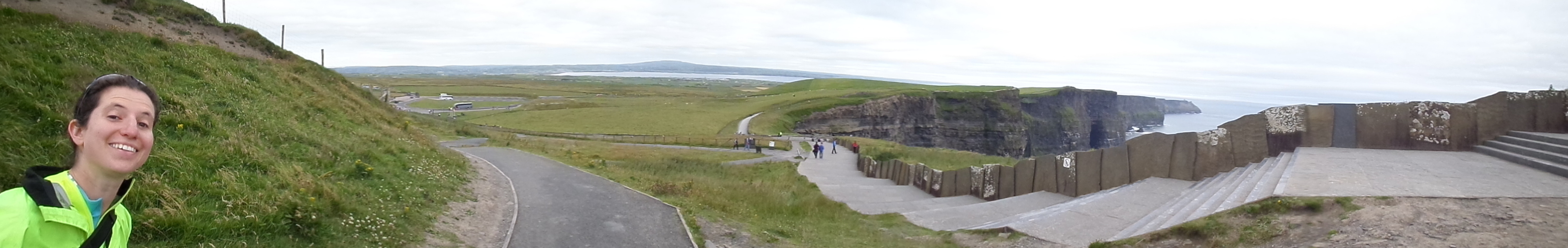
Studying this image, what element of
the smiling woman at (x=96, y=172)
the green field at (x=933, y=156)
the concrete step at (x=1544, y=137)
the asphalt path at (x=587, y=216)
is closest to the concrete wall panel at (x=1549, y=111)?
the concrete step at (x=1544, y=137)

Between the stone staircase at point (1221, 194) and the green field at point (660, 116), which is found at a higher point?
the stone staircase at point (1221, 194)

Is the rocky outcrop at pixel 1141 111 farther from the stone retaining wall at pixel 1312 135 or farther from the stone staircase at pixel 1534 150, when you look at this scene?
the stone staircase at pixel 1534 150

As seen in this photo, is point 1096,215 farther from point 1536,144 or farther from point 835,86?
point 835,86

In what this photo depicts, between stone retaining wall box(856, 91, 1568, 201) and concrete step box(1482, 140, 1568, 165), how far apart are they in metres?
0.24

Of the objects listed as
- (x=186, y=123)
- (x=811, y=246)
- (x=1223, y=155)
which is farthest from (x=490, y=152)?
(x=1223, y=155)

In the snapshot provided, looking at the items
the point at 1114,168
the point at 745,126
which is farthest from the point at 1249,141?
the point at 745,126

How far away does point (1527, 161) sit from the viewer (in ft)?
25.6

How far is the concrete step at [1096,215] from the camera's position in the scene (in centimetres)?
836

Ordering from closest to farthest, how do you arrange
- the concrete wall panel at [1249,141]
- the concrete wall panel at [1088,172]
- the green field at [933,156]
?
the concrete wall panel at [1249,141] → the concrete wall panel at [1088,172] → the green field at [933,156]

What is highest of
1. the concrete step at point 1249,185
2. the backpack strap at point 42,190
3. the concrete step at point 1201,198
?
the backpack strap at point 42,190

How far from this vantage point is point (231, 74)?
1517 centimetres

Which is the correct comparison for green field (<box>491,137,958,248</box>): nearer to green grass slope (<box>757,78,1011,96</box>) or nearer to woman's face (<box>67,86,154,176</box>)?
woman's face (<box>67,86,154,176</box>)

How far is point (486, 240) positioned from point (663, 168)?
17.3m

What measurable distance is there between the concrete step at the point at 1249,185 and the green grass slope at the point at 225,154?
8.51 m
